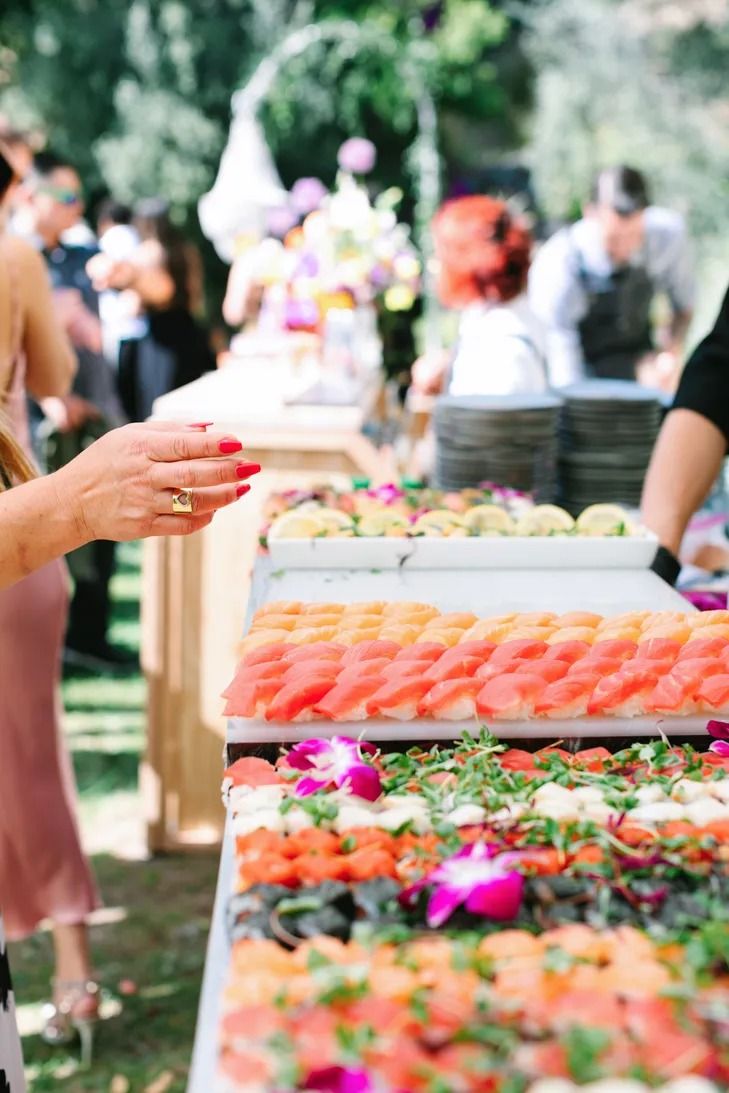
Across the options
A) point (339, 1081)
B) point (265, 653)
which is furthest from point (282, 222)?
point (339, 1081)

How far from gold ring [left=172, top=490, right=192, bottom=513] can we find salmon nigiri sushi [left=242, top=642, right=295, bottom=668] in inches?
8.5

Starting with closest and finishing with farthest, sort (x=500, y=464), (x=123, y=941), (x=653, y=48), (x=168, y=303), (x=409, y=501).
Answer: (x=409, y=501)
(x=500, y=464)
(x=123, y=941)
(x=168, y=303)
(x=653, y=48)

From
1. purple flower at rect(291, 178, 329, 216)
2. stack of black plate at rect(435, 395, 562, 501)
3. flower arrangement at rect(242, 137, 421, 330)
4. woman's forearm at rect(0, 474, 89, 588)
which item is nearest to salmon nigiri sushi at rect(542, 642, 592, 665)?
woman's forearm at rect(0, 474, 89, 588)

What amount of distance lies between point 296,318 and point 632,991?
3.67m

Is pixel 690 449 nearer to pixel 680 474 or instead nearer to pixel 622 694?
pixel 680 474

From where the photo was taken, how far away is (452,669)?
1487 millimetres

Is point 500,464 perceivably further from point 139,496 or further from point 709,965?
point 709,965

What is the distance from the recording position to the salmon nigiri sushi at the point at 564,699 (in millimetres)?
1424

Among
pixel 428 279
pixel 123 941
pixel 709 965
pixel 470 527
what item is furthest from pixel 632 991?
pixel 428 279

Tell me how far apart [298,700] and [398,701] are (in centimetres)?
11

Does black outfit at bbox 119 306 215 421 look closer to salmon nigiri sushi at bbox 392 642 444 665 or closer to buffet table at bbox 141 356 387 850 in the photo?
buffet table at bbox 141 356 387 850

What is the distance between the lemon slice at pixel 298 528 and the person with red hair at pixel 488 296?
3.93ft

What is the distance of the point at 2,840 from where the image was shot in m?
2.70

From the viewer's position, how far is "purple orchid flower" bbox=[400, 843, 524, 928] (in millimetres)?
1022
